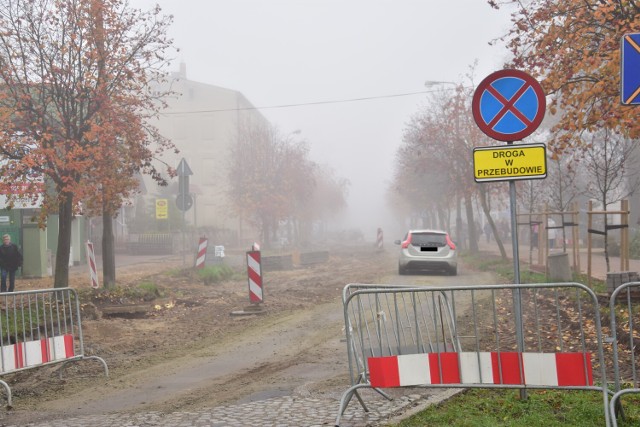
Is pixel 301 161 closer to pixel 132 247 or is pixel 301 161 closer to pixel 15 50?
pixel 132 247

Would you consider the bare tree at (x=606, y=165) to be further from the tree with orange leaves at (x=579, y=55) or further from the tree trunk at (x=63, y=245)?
the tree trunk at (x=63, y=245)

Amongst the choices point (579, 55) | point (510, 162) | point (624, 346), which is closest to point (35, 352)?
point (510, 162)

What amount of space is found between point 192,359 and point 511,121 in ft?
18.1

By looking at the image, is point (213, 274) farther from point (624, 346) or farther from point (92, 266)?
point (624, 346)

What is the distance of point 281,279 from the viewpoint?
2381 cm

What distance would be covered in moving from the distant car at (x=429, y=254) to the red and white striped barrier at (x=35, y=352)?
50.6ft

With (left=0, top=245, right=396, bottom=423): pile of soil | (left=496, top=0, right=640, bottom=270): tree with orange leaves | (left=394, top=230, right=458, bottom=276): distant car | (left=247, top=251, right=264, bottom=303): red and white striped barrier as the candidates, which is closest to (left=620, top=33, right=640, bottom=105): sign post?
(left=496, top=0, right=640, bottom=270): tree with orange leaves

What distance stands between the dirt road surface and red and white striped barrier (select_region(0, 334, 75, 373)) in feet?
1.18

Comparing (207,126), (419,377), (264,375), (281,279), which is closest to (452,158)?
(281,279)

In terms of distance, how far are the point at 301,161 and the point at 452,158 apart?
24122 millimetres

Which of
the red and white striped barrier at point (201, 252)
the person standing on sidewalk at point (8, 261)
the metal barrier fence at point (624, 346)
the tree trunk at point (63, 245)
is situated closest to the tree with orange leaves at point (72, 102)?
the tree trunk at point (63, 245)

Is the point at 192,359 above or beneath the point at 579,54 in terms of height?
beneath

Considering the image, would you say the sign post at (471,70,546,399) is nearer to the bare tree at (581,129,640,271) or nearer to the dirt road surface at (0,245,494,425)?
the dirt road surface at (0,245,494,425)

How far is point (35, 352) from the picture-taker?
753 cm
